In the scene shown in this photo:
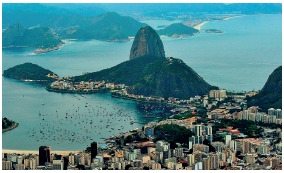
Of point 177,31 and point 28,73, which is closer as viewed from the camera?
point 28,73

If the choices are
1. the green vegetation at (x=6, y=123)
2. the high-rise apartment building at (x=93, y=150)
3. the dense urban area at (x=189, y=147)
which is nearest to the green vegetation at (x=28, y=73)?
the green vegetation at (x=6, y=123)

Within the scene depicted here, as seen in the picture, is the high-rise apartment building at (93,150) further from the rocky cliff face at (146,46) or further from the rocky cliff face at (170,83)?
the rocky cliff face at (146,46)

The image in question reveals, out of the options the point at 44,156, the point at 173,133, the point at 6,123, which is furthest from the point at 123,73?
the point at 44,156

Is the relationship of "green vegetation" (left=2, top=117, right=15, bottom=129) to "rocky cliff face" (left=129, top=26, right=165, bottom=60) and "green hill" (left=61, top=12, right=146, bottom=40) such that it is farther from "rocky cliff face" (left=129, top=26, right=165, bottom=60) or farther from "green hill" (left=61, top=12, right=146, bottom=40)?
"green hill" (left=61, top=12, right=146, bottom=40)

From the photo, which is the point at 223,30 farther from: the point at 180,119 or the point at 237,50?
the point at 180,119

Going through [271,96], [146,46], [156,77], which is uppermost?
[146,46]

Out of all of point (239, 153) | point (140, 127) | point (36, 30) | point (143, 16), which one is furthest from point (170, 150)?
point (143, 16)

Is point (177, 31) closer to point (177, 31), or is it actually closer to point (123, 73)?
point (177, 31)

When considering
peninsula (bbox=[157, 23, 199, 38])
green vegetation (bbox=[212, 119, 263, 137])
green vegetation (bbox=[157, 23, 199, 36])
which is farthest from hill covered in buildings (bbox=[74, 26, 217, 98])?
green vegetation (bbox=[157, 23, 199, 36])
